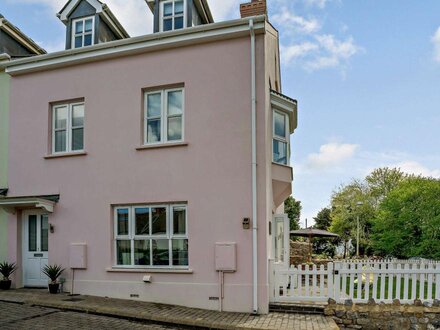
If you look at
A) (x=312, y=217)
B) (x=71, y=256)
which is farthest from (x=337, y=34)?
(x=312, y=217)

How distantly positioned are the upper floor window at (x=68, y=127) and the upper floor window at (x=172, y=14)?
11.8 ft

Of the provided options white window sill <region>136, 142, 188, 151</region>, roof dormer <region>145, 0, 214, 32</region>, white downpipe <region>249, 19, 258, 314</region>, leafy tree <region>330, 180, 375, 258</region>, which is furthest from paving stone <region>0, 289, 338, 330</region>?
leafy tree <region>330, 180, 375, 258</region>

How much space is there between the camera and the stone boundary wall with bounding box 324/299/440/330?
932 centimetres

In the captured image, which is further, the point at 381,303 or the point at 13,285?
the point at 13,285

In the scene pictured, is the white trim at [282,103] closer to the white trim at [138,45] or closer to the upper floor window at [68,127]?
the white trim at [138,45]

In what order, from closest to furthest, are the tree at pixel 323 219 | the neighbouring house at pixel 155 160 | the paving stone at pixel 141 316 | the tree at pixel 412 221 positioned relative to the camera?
the paving stone at pixel 141 316
the neighbouring house at pixel 155 160
the tree at pixel 412 221
the tree at pixel 323 219

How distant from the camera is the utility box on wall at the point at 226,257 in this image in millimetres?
9812

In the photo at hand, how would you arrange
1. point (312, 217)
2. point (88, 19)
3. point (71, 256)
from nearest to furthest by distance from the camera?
1. point (71, 256)
2. point (88, 19)
3. point (312, 217)

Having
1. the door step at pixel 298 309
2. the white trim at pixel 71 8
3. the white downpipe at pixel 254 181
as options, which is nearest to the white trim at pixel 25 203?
the white trim at pixel 71 8

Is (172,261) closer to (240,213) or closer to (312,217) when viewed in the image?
(240,213)

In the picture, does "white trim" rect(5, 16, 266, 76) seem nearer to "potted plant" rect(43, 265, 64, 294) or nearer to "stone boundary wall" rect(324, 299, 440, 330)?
"potted plant" rect(43, 265, 64, 294)

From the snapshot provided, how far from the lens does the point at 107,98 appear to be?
37.6 ft

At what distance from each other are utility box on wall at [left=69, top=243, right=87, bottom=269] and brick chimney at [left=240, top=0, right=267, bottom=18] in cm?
858

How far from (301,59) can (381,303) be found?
6848 mm
